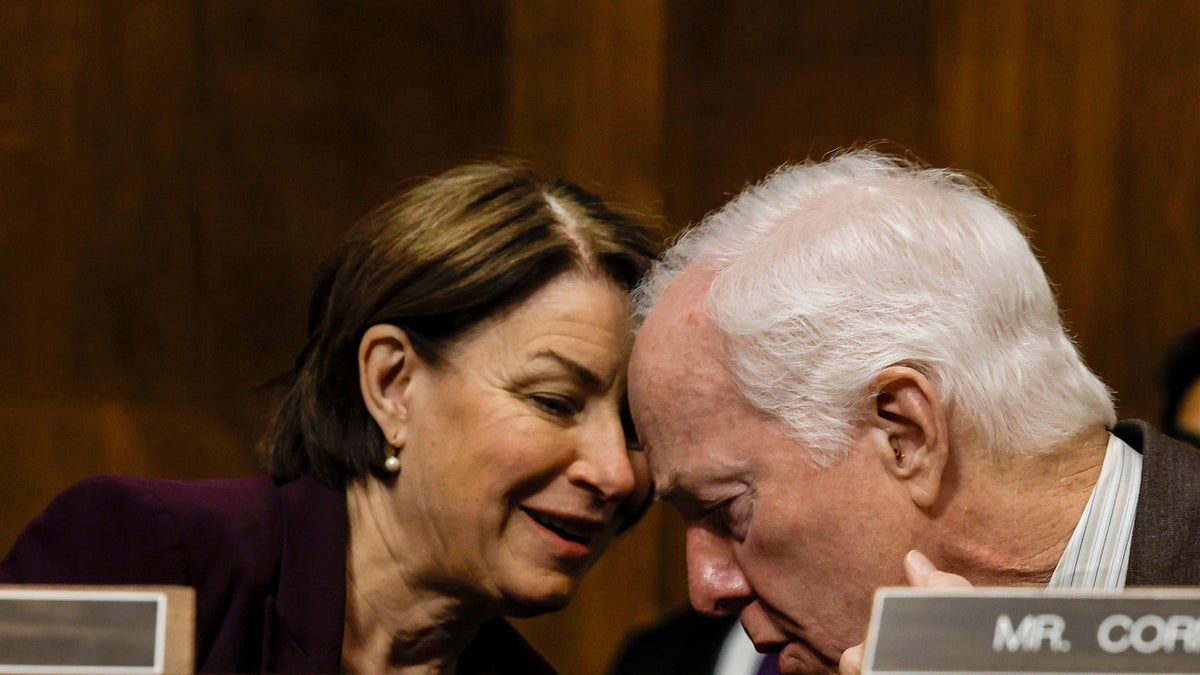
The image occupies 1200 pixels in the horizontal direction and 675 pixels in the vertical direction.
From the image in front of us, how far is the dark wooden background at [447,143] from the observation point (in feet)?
9.11

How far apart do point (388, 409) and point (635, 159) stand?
127 cm

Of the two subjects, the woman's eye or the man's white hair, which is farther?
the woman's eye

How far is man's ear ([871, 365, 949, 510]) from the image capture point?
1.33 m

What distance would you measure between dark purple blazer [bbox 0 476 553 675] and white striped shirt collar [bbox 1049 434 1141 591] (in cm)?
93

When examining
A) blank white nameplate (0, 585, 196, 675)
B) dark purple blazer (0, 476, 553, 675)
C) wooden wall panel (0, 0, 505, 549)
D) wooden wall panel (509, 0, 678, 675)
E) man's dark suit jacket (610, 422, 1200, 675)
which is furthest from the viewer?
wooden wall panel (509, 0, 678, 675)

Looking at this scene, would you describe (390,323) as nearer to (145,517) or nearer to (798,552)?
(145,517)

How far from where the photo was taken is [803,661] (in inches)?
57.9

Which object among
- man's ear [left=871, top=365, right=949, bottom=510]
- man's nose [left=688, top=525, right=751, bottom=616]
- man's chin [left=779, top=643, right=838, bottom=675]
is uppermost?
man's ear [left=871, top=365, right=949, bottom=510]

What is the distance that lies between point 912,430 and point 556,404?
25.3 inches

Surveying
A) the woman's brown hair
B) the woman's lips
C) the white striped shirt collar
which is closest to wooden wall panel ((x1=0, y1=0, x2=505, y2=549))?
the woman's brown hair

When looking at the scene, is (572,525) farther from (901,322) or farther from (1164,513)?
(1164,513)

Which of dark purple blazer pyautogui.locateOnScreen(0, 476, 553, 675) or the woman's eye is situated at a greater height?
the woman's eye

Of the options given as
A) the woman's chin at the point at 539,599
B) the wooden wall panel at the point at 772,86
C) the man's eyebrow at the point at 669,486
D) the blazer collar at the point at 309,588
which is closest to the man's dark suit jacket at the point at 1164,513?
the man's eyebrow at the point at 669,486

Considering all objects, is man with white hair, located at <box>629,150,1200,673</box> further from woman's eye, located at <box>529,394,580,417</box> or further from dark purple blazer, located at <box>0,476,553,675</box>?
dark purple blazer, located at <box>0,476,553,675</box>
